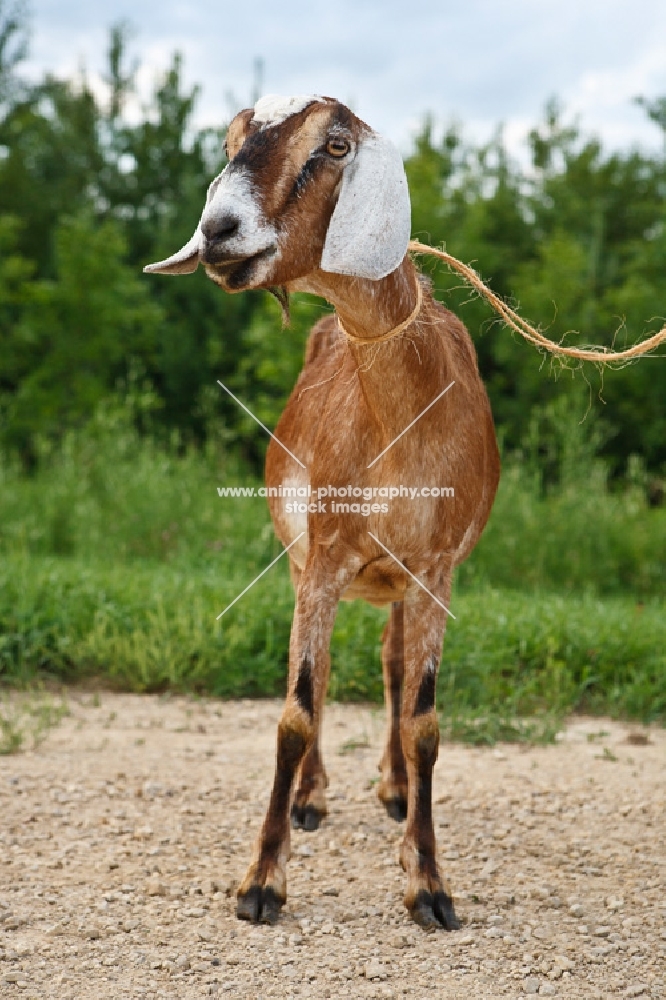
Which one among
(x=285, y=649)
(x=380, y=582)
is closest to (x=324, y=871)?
(x=380, y=582)

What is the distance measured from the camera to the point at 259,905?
3.37 metres

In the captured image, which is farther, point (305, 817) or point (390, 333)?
point (305, 817)

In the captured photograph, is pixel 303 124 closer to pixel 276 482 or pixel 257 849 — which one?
pixel 276 482

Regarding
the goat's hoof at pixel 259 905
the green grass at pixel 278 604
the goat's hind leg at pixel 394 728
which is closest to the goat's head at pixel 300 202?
the goat's hoof at pixel 259 905

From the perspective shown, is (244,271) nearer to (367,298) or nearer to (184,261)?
(184,261)

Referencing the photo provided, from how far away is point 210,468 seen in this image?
37.7 feet

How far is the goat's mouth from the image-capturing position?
8.88 ft

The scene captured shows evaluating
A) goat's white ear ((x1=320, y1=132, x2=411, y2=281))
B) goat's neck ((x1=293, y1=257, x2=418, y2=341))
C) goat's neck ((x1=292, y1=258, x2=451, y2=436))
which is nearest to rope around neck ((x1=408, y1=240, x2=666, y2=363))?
goat's neck ((x1=292, y1=258, x2=451, y2=436))

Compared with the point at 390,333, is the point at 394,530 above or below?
below

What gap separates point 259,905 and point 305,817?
959 mm

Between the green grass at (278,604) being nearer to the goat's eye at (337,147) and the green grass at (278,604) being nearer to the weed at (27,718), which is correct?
the weed at (27,718)

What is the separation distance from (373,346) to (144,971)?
1.92 metres

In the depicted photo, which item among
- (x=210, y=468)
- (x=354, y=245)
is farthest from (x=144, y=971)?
(x=210, y=468)

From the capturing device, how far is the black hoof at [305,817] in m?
4.30
